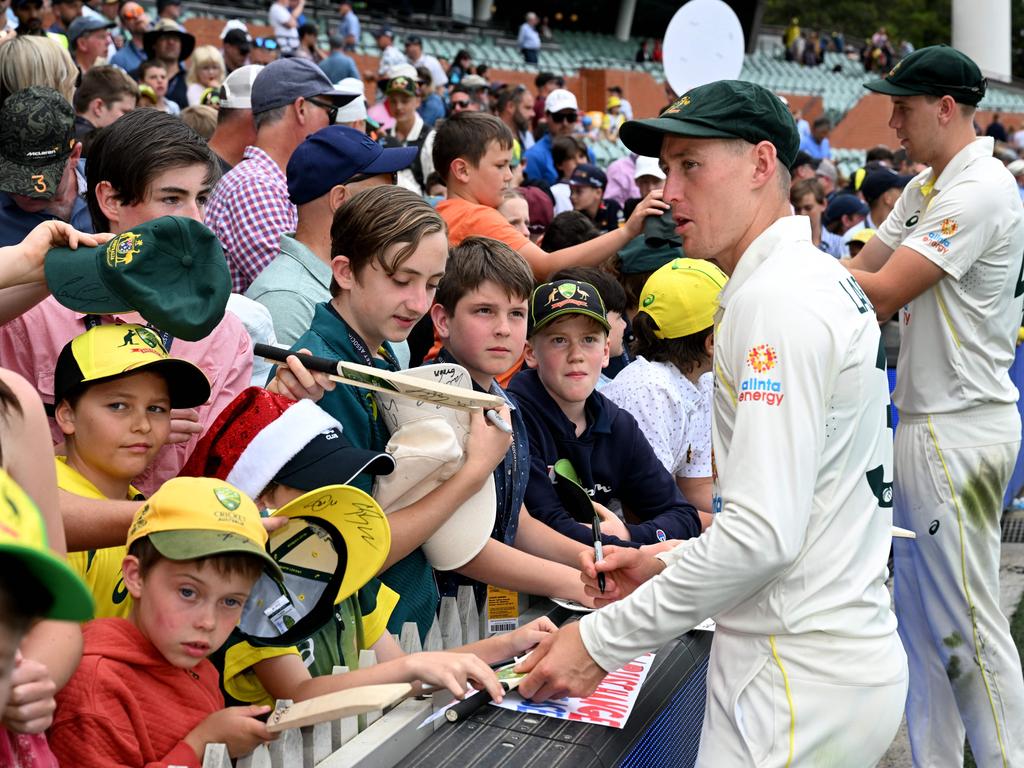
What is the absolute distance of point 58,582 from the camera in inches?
39.7

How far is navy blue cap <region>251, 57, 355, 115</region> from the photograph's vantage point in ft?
17.7

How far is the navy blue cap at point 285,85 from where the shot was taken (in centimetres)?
539

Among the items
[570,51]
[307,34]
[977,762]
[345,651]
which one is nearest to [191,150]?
[345,651]

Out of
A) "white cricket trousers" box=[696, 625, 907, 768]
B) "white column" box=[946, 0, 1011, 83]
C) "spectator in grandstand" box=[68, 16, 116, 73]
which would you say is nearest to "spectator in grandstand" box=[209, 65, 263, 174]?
"white cricket trousers" box=[696, 625, 907, 768]

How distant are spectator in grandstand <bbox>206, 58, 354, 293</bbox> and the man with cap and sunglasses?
8.06ft

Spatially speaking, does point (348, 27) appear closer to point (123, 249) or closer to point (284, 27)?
point (284, 27)

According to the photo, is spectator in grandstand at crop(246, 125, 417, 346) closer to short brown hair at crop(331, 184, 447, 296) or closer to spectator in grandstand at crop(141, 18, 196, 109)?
short brown hair at crop(331, 184, 447, 296)

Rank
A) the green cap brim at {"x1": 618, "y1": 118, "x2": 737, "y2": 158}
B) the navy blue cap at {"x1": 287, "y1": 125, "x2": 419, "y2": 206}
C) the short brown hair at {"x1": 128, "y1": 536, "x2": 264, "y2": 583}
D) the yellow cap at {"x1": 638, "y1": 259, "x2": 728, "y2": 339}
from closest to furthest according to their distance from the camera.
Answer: the short brown hair at {"x1": 128, "y1": 536, "x2": 264, "y2": 583}, the green cap brim at {"x1": 618, "y1": 118, "x2": 737, "y2": 158}, the navy blue cap at {"x1": 287, "y1": 125, "x2": 419, "y2": 206}, the yellow cap at {"x1": 638, "y1": 259, "x2": 728, "y2": 339}

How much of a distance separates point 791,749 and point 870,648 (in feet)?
0.89

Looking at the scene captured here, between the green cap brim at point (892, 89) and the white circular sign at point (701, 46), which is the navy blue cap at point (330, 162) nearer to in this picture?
the green cap brim at point (892, 89)

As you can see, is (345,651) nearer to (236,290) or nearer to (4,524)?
(4,524)

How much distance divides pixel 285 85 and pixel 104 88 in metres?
1.64

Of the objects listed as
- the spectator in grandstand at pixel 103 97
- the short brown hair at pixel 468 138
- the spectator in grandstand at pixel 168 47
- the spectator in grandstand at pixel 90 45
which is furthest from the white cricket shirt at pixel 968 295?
the spectator in grandstand at pixel 168 47

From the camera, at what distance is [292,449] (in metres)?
2.70
